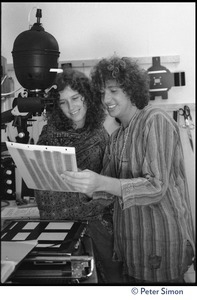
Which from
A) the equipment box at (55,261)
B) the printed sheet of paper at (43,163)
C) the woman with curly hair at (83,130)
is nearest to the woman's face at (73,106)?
the woman with curly hair at (83,130)

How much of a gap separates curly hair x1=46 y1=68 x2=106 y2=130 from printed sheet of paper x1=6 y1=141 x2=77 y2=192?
18 cm

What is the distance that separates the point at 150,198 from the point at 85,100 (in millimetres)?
303

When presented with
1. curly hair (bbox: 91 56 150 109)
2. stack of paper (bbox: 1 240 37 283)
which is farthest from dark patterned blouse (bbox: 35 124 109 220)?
stack of paper (bbox: 1 240 37 283)

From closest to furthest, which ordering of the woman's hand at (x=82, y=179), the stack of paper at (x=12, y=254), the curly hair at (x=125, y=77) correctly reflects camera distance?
the stack of paper at (x=12, y=254)
the woman's hand at (x=82, y=179)
the curly hair at (x=125, y=77)

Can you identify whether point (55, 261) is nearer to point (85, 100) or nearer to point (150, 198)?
point (150, 198)

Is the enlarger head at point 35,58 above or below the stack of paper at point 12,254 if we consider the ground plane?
above

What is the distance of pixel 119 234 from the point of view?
0.85 meters

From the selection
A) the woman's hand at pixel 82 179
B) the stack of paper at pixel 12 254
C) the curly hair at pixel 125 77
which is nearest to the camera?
the stack of paper at pixel 12 254

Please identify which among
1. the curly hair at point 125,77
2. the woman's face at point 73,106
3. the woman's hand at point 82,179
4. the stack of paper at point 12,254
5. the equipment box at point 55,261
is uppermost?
the curly hair at point 125,77

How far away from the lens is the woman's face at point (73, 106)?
0.85 metres

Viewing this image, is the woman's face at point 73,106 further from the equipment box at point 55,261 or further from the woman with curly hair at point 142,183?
the equipment box at point 55,261

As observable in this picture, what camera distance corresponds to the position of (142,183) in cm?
75

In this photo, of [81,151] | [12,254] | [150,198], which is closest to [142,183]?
[150,198]

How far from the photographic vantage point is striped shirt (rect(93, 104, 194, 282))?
0.76 meters
